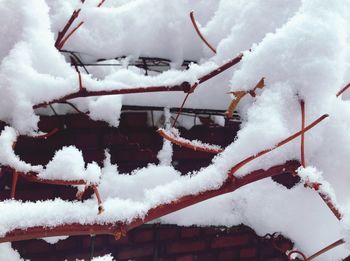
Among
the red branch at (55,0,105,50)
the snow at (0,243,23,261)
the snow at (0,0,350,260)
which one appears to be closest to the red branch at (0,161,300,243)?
the snow at (0,0,350,260)

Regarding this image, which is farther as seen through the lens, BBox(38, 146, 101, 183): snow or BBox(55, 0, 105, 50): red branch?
BBox(55, 0, 105, 50): red branch

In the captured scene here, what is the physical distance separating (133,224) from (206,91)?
2.05 feet

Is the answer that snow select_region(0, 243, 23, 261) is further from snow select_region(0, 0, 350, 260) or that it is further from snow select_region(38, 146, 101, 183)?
snow select_region(38, 146, 101, 183)

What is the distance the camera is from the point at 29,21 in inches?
48.7

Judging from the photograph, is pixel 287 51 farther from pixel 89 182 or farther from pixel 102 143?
pixel 102 143

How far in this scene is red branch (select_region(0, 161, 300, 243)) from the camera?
862 millimetres

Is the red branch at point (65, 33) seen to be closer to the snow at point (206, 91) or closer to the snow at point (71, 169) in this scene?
the snow at point (206, 91)

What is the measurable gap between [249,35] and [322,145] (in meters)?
0.50

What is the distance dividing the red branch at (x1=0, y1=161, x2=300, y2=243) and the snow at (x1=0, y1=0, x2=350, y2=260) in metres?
0.01

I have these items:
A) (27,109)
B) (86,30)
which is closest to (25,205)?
(27,109)

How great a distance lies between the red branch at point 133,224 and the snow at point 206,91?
0.01 metres

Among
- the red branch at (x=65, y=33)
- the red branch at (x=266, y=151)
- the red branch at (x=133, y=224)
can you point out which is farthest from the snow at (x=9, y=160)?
the red branch at (x=266, y=151)

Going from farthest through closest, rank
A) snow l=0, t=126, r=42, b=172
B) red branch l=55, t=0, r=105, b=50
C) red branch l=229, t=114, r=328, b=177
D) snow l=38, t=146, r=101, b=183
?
red branch l=55, t=0, r=105, b=50
snow l=0, t=126, r=42, b=172
snow l=38, t=146, r=101, b=183
red branch l=229, t=114, r=328, b=177

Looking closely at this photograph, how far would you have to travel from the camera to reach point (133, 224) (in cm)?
91
